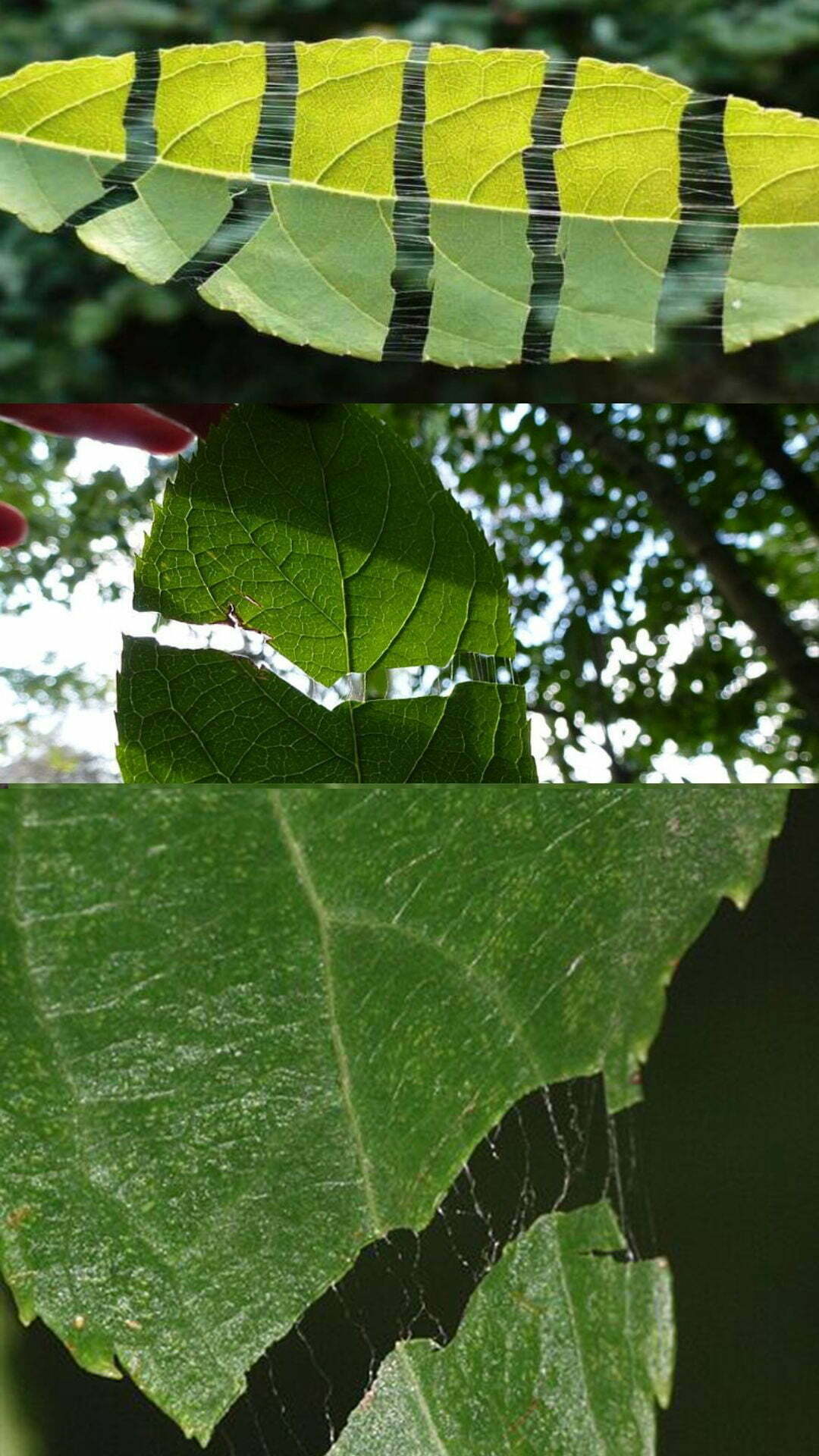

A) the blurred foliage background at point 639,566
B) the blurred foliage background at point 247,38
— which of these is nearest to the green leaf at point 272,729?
the blurred foliage background at point 247,38

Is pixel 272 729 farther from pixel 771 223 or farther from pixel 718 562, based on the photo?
pixel 718 562

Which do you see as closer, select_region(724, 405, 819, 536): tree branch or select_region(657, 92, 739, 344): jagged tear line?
select_region(657, 92, 739, 344): jagged tear line

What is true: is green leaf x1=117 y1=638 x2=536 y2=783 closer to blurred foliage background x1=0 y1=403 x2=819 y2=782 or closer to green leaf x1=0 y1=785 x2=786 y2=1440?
green leaf x1=0 y1=785 x2=786 y2=1440

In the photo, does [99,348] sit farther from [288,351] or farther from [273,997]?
[273,997]

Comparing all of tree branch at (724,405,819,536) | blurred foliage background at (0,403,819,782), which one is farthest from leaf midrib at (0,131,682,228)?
tree branch at (724,405,819,536)

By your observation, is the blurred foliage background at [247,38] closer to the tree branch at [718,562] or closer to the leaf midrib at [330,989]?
the tree branch at [718,562]

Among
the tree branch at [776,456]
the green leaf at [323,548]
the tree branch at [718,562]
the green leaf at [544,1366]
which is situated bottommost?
the green leaf at [544,1366]
